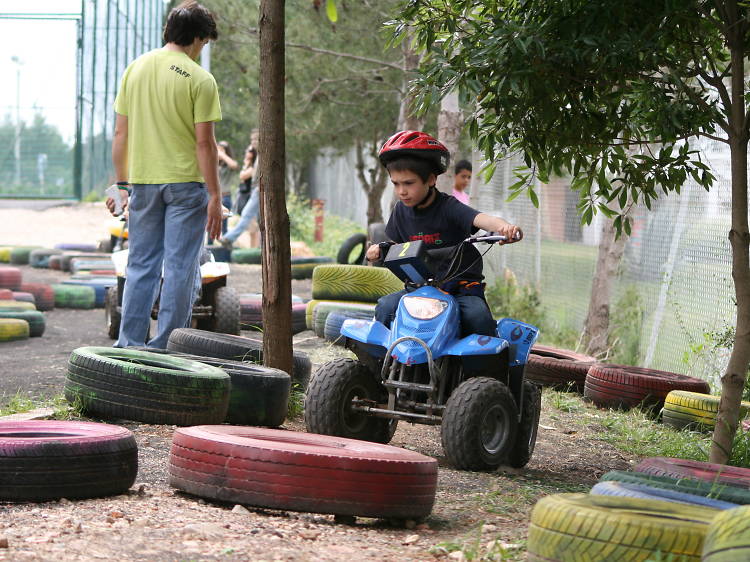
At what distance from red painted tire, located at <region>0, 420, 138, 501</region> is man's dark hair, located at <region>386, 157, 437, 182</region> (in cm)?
194

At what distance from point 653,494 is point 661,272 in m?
6.55

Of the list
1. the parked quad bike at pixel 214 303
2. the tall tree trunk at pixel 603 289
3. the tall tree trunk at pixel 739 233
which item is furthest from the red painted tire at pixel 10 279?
the tall tree trunk at pixel 739 233

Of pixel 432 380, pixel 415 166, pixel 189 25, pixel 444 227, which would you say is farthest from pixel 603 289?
pixel 432 380

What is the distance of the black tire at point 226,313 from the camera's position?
8.99m

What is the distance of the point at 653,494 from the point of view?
3582 millimetres

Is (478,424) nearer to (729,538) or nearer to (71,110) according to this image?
(729,538)

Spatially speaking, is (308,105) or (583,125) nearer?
(583,125)

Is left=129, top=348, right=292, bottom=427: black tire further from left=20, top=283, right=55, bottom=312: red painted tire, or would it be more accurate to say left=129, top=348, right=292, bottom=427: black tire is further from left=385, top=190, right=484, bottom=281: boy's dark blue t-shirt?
Result: left=20, top=283, right=55, bottom=312: red painted tire

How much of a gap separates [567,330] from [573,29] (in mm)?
7272

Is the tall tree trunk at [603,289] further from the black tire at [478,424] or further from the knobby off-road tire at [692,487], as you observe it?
the knobby off-road tire at [692,487]

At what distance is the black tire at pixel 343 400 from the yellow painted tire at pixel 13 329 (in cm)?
483

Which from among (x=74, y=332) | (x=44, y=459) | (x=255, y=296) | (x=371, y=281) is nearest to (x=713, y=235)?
(x=371, y=281)

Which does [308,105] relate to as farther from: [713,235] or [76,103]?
[713,235]

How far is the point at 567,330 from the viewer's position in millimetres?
11992
